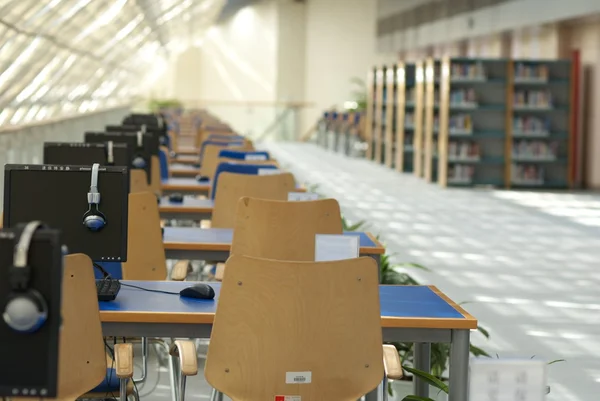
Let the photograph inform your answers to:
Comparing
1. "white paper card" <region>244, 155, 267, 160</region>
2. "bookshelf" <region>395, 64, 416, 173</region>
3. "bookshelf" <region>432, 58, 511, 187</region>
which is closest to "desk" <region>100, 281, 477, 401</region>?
"white paper card" <region>244, 155, 267, 160</region>

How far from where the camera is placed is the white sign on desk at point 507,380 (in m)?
2.19

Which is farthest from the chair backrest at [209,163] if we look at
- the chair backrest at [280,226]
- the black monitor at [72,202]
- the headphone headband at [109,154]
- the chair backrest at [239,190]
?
the black monitor at [72,202]

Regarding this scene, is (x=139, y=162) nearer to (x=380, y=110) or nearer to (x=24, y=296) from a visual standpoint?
(x=24, y=296)

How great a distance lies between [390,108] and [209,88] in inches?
745

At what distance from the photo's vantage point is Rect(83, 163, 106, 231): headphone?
360cm

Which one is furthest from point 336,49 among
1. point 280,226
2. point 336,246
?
point 336,246

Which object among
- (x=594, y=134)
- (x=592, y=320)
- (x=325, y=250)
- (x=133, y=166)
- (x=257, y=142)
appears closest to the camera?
(x=325, y=250)

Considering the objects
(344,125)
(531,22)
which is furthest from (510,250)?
(344,125)

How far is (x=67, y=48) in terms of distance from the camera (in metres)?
13.7

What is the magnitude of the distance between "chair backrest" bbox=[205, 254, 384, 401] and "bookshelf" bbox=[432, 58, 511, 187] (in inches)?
518

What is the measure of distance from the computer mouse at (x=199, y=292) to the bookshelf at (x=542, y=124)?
12.9 meters

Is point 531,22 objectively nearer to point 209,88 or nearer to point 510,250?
point 510,250

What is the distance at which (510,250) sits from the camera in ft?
31.7

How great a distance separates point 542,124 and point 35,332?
1451cm
